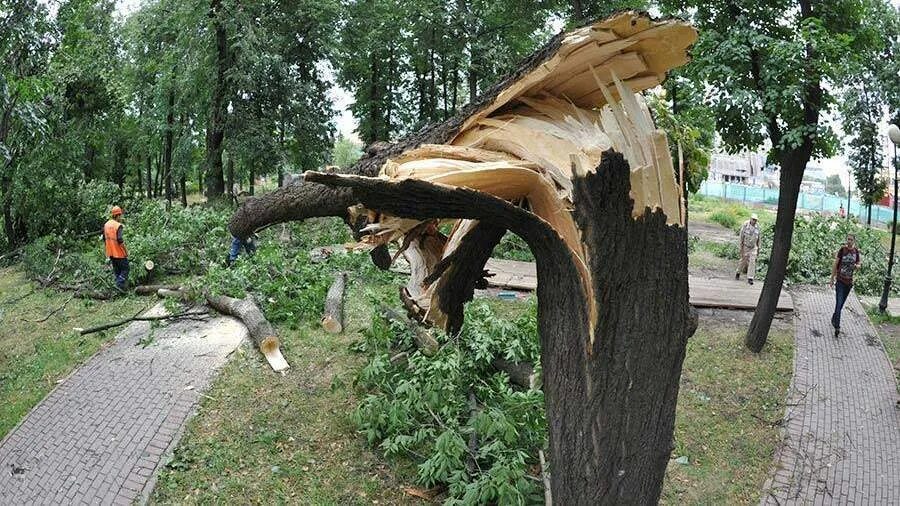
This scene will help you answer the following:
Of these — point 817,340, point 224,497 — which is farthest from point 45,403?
point 817,340

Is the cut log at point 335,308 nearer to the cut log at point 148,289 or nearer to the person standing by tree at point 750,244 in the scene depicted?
the cut log at point 148,289

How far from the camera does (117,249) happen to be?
10.4m

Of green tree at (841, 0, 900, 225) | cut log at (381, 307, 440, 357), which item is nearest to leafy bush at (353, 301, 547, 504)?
cut log at (381, 307, 440, 357)

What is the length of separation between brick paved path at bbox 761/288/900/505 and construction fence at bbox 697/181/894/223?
869 inches

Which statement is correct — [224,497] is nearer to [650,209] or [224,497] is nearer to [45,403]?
[45,403]

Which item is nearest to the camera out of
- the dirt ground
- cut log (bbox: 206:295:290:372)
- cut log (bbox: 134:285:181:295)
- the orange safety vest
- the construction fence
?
cut log (bbox: 206:295:290:372)

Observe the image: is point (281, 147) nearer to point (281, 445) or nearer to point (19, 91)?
point (19, 91)

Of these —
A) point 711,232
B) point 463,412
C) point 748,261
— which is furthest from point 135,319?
point 711,232

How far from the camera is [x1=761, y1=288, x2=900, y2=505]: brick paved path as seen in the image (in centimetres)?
546

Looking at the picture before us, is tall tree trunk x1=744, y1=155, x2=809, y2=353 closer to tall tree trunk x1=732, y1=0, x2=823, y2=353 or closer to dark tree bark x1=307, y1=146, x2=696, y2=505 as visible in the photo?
tall tree trunk x1=732, y1=0, x2=823, y2=353

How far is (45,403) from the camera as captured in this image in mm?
6867

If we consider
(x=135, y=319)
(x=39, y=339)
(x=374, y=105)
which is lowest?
(x=39, y=339)

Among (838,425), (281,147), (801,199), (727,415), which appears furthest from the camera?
(801,199)

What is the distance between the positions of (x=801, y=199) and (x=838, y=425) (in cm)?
3088
